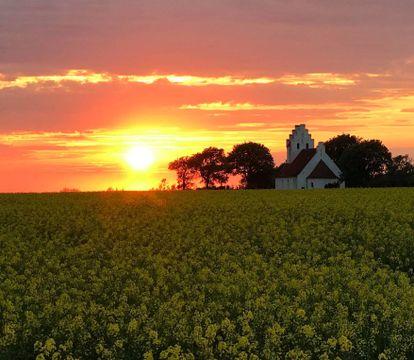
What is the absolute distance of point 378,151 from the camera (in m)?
116

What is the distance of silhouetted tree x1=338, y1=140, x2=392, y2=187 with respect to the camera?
115 meters

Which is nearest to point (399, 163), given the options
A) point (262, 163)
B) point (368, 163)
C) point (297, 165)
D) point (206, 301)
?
point (368, 163)

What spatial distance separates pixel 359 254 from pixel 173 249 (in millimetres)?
6493

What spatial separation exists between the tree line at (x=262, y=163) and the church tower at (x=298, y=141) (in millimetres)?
3901

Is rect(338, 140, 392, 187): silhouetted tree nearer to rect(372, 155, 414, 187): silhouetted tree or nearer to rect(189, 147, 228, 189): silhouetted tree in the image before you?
rect(372, 155, 414, 187): silhouetted tree

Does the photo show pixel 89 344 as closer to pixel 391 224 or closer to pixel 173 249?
pixel 173 249

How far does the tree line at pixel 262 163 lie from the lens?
4537 inches

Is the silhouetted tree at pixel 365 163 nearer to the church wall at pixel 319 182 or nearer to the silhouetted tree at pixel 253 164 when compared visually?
the church wall at pixel 319 182

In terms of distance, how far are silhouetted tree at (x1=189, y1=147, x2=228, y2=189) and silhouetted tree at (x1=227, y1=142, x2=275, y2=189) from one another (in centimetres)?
660

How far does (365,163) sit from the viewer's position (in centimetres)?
11531

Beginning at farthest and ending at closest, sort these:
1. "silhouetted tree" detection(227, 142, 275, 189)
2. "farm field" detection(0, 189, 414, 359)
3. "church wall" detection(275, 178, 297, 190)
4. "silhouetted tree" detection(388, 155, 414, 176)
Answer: "silhouetted tree" detection(227, 142, 275, 189) → "church wall" detection(275, 178, 297, 190) → "silhouetted tree" detection(388, 155, 414, 176) → "farm field" detection(0, 189, 414, 359)

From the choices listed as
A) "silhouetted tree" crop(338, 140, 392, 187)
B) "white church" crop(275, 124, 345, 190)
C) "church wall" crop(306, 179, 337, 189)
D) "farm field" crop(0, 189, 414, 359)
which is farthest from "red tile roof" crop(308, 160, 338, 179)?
"farm field" crop(0, 189, 414, 359)

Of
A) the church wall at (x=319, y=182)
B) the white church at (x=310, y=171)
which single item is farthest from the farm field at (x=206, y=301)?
the church wall at (x=319, y=182)

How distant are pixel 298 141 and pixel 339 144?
797cm
